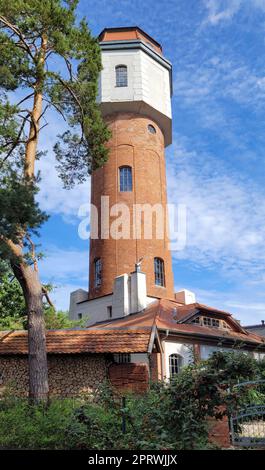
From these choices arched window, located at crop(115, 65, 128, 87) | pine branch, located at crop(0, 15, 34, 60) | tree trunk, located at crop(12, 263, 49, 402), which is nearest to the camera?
tree trunk, located at crop(12, 263, 49, 402)

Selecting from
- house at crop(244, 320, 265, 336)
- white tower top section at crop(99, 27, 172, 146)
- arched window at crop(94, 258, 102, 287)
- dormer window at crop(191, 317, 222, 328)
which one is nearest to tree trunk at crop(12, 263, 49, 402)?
dormer window at crop(191, 317, 222, 328)

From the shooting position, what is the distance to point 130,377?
41.8 ft

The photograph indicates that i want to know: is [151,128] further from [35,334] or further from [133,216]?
[35,334]

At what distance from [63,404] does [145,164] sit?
16.1 meters

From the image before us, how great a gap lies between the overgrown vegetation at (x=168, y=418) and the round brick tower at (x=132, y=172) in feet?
44.8

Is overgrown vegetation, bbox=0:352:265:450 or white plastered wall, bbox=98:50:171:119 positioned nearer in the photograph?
overgrown vegetation, bbox=0:352:265:450

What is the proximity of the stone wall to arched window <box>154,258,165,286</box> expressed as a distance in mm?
9413

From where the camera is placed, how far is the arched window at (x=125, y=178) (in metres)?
23.4

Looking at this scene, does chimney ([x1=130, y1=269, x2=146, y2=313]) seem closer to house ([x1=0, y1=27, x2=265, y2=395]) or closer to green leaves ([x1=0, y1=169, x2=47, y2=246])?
house ([x1=0, y1=27, x2=265, y2=395])

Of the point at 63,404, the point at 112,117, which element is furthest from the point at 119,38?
the point at 63,404

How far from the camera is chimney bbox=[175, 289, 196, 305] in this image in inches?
876

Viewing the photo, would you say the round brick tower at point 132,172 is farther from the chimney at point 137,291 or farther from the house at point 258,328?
the house at point 258,328

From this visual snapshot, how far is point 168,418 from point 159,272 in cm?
1554
